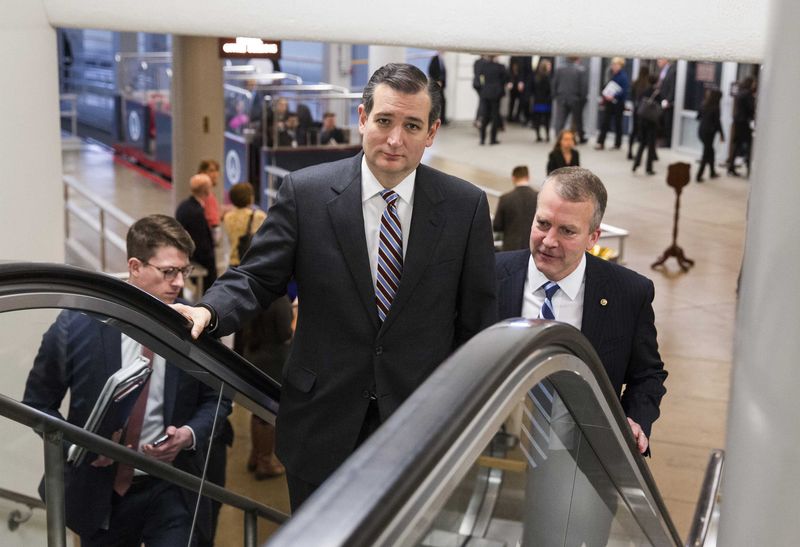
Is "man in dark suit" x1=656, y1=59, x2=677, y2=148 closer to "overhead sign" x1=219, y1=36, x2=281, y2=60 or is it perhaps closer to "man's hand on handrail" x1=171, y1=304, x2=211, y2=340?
"overhead sign" x1=219, y1=36, x2=281, y2=60

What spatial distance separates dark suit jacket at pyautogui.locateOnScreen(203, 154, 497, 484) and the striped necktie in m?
0.04

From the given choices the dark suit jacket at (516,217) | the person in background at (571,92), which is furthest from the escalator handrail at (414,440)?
the person in background at (571,92)

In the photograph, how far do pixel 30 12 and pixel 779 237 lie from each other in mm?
4637

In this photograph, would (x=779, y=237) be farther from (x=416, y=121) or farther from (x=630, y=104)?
(x=630, y=104)

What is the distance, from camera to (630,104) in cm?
2458

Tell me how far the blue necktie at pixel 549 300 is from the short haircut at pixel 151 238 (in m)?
1.30

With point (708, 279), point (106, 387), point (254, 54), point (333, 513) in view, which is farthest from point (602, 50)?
point (708, 279)

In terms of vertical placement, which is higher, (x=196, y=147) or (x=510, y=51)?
(x=510, y=51)

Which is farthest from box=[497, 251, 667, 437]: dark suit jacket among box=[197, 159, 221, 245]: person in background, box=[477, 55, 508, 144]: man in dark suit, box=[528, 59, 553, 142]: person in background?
box=[528, 59, 553, 142]: person in background

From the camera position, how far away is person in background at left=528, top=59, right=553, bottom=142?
25.2m

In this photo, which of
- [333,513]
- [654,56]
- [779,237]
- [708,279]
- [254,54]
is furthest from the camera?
[708,279]

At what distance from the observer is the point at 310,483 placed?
3.72 metres

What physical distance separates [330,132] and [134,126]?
756 cm

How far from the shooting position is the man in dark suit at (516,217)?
1057 centimetres
